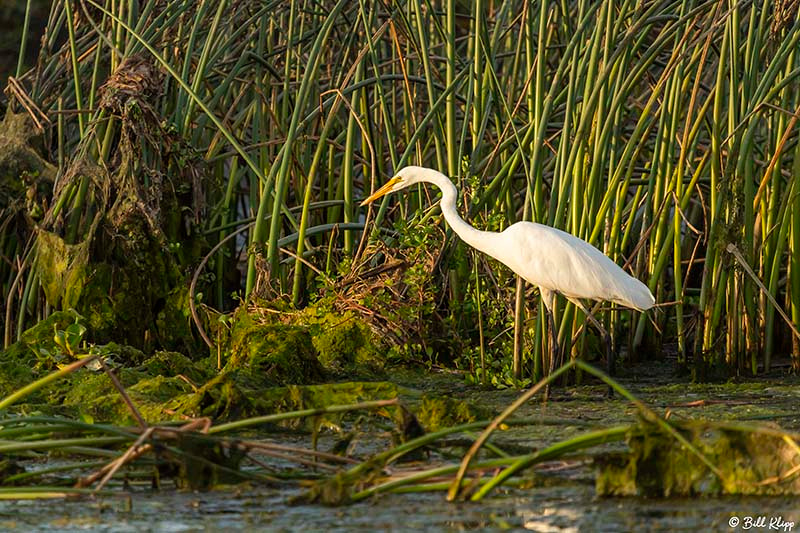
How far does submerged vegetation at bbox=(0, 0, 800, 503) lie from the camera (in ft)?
18.5

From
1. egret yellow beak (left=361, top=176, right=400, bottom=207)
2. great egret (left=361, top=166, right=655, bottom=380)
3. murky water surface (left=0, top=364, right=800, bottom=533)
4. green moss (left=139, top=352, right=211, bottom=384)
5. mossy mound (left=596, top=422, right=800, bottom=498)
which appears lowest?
murky water surface (left=0, top=364, right=800, bottom=533)

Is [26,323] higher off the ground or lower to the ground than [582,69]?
lower

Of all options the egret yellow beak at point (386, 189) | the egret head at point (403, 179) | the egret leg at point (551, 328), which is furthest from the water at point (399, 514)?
the egret yellow beak at point (386, 189)

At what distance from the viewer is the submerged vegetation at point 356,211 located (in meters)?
5.64

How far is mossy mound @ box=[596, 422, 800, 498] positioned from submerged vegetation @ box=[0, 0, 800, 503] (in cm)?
142

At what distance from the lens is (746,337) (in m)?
6.02

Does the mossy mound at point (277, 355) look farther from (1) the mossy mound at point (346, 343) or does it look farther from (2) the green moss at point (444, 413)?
(2) the green moss at point (444, 413)

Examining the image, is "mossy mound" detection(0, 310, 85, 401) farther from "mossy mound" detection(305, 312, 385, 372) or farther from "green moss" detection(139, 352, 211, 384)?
"mossy mound" detection(305, 312, 385, 372)

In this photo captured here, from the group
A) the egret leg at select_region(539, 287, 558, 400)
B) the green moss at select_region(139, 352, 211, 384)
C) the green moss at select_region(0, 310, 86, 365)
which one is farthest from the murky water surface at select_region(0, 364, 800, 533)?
the green moss at select_region(0, 310, 86, 365)

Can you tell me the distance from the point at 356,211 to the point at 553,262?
68.1 inches

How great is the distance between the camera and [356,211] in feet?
22.8

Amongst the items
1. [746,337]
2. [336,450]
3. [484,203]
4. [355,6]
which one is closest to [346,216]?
[484,203]

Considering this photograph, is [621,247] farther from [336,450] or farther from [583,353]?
[336,450]

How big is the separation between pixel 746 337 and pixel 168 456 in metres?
3.40
